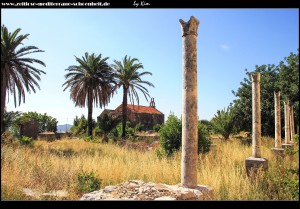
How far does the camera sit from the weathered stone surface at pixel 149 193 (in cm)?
464

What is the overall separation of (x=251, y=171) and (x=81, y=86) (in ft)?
62.0

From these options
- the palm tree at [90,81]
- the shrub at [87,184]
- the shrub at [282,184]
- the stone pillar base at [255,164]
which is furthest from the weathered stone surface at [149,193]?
the palm tree at [90,81]

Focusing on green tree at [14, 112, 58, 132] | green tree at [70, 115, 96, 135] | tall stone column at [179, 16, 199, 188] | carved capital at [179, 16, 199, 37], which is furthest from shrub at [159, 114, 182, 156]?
green tree at [14, 112, 58, 132]

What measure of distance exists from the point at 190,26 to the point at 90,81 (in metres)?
18.7

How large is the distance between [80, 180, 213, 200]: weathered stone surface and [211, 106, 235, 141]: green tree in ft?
53.1

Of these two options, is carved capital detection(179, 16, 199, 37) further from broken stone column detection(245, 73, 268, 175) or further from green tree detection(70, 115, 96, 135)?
green tree detection(70, 115, 96, 135)

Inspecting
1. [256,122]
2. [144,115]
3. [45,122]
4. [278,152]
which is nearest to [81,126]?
[45,122]

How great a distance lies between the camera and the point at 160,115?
49250 millimetres

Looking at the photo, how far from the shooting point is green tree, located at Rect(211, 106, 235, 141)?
20.9m

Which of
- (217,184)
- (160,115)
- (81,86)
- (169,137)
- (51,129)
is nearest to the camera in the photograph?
(217,184)
